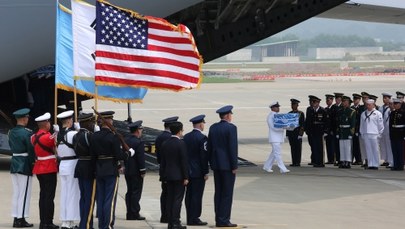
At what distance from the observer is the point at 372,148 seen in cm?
1778

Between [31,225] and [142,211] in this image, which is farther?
[142,211]

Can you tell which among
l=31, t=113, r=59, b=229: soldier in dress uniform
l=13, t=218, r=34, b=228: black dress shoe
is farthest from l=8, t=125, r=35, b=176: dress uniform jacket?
l=13, t=218, r=34, b=228: black dress shoe

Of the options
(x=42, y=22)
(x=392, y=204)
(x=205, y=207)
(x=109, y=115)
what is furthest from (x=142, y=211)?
(x=42, y=22)

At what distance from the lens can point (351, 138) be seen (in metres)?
18.2

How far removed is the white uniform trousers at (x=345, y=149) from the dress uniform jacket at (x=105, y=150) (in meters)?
8.15

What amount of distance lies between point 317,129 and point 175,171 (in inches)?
311

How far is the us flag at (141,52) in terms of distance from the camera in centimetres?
1138

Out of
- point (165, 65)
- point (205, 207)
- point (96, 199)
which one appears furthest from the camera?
point (205, 207)

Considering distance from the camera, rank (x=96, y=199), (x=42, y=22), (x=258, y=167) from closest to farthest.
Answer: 1. (x=96, y=199)
2. (x=42, y=22)
3. (x=258, y=167)

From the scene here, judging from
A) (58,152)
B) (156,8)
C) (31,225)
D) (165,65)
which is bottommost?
(31,225)

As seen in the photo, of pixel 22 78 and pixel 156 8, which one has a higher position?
pixel 156 8

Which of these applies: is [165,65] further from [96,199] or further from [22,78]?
[22,78]

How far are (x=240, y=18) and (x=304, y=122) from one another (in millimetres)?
2526

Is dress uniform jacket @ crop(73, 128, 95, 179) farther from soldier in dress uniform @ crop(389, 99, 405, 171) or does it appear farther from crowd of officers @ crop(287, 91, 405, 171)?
soldier in dress uniform @ crop(389, 99, 405, 171)
